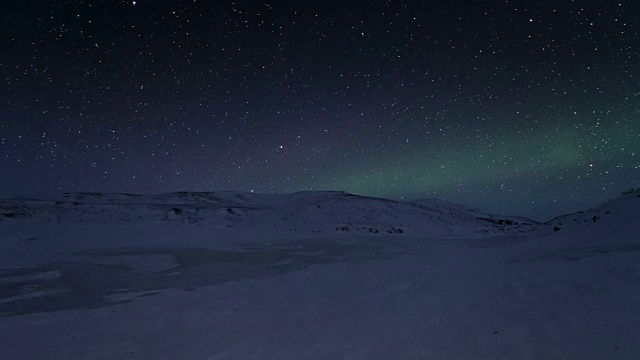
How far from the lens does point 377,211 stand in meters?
38.8

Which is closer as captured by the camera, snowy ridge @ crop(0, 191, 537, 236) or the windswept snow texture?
the windswept snow texture

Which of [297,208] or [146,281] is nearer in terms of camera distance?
[146,281]

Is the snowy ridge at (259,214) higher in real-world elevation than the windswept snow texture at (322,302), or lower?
higher

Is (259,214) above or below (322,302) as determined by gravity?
above

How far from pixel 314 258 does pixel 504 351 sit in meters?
8.83

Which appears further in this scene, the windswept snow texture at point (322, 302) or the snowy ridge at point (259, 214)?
the snowy ridge at point (259, 214)

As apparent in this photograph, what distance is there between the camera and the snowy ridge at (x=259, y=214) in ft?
89.4

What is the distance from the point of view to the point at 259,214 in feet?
115

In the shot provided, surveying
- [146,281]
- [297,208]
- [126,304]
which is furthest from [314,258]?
[297,208]

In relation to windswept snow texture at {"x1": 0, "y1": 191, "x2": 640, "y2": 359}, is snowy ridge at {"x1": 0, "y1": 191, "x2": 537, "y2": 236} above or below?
above

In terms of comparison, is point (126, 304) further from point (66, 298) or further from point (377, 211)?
point (377, 211)

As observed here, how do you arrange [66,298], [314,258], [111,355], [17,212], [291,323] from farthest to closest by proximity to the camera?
[17,212] → [314,258] → [66,298] → [291,323] → [111,355]

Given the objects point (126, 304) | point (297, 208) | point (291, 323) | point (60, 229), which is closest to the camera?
point (291, 323)

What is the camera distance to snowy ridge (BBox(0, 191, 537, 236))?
2725 centimetres
